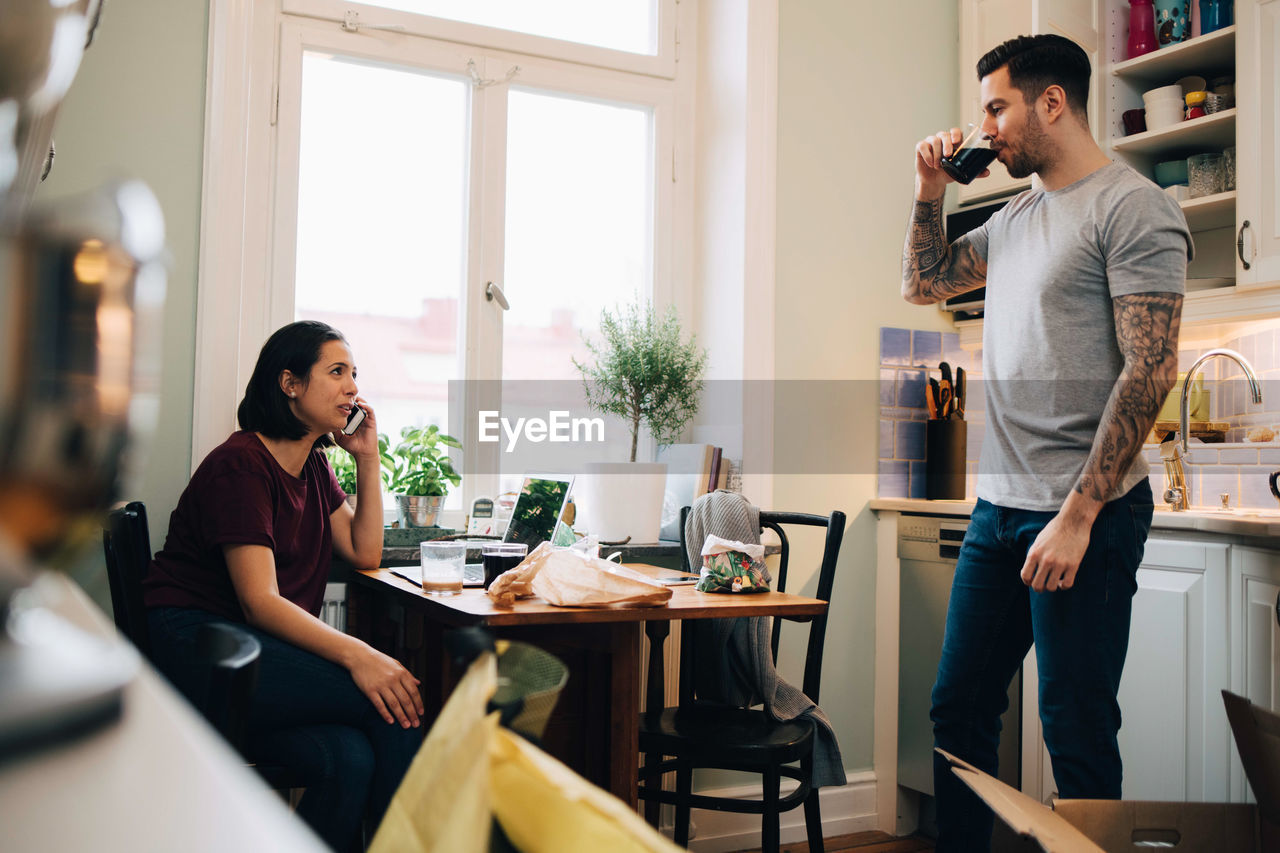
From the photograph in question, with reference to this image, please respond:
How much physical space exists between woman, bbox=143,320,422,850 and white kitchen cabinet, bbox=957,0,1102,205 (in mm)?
2023

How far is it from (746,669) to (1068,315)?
1.08 m

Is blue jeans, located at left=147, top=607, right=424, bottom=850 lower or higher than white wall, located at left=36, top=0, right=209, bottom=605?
lower

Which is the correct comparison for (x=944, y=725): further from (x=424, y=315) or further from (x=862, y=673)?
(x=424, y=315)

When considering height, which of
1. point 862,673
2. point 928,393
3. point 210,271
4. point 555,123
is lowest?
point 862,673

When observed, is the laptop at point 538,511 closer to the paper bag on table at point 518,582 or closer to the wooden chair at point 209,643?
the paper bag on table at point 518,582

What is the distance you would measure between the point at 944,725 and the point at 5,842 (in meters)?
1.98

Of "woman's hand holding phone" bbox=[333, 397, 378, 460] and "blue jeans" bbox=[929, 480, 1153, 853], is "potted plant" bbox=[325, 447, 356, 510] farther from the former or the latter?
"blue jeans" bbox=[929, 480, 1153, 853]

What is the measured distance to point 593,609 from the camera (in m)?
1.79

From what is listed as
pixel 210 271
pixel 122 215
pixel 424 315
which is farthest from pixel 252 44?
pixel 122 215

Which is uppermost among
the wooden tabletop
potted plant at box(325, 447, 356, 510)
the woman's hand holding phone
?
the woman's hand holding phone

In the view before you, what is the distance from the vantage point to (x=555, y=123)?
3.13m

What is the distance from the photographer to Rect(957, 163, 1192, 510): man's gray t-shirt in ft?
5.59

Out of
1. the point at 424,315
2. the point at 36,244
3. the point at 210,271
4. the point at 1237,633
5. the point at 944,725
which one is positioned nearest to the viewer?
the point at 36,244

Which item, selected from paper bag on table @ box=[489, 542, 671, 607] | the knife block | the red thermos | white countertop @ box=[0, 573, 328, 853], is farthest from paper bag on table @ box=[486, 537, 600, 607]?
the red thermos
